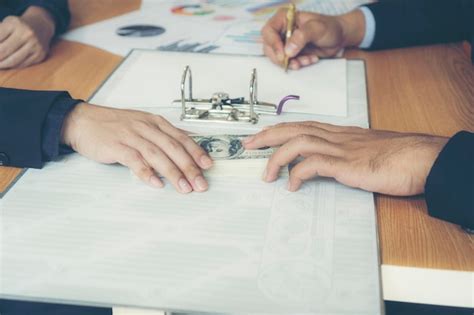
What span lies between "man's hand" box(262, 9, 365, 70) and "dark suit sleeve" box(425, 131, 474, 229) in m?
0.54

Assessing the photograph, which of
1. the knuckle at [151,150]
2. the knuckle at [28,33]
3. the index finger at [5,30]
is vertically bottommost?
the knuckle at [151,150]

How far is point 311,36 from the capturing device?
139cm

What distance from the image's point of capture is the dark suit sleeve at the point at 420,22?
149 centimetres

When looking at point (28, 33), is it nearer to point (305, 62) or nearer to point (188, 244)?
point (305, 62)

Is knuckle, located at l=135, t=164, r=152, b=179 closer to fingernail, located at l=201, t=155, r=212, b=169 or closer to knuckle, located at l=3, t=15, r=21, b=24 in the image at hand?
fingernail, located at l=201, t=155, r=212, b=169

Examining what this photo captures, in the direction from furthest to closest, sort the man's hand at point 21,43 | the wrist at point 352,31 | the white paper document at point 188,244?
the wrist at point 352,31 < the man's hand at point 21,43 < the white paper document at point 188,244

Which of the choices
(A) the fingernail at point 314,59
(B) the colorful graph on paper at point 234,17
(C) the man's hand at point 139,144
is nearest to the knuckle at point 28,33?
(B) the colorful graph on paper at point 234,17

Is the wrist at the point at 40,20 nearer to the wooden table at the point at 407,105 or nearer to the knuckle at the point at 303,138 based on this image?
the wooden table at the point at 407,105

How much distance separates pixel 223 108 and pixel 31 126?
33cm

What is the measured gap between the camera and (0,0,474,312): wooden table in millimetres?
773

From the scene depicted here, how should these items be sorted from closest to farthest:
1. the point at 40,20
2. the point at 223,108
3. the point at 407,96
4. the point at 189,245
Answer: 1. the point at 189,245
2. the point at 223,108
3. the point at 407,96
4. the point at 40,20

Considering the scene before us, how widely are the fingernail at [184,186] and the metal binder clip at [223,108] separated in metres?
0.22

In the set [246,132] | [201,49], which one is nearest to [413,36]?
[201,49]

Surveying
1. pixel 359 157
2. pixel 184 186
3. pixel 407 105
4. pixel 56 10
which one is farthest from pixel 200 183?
pixel 56 10
